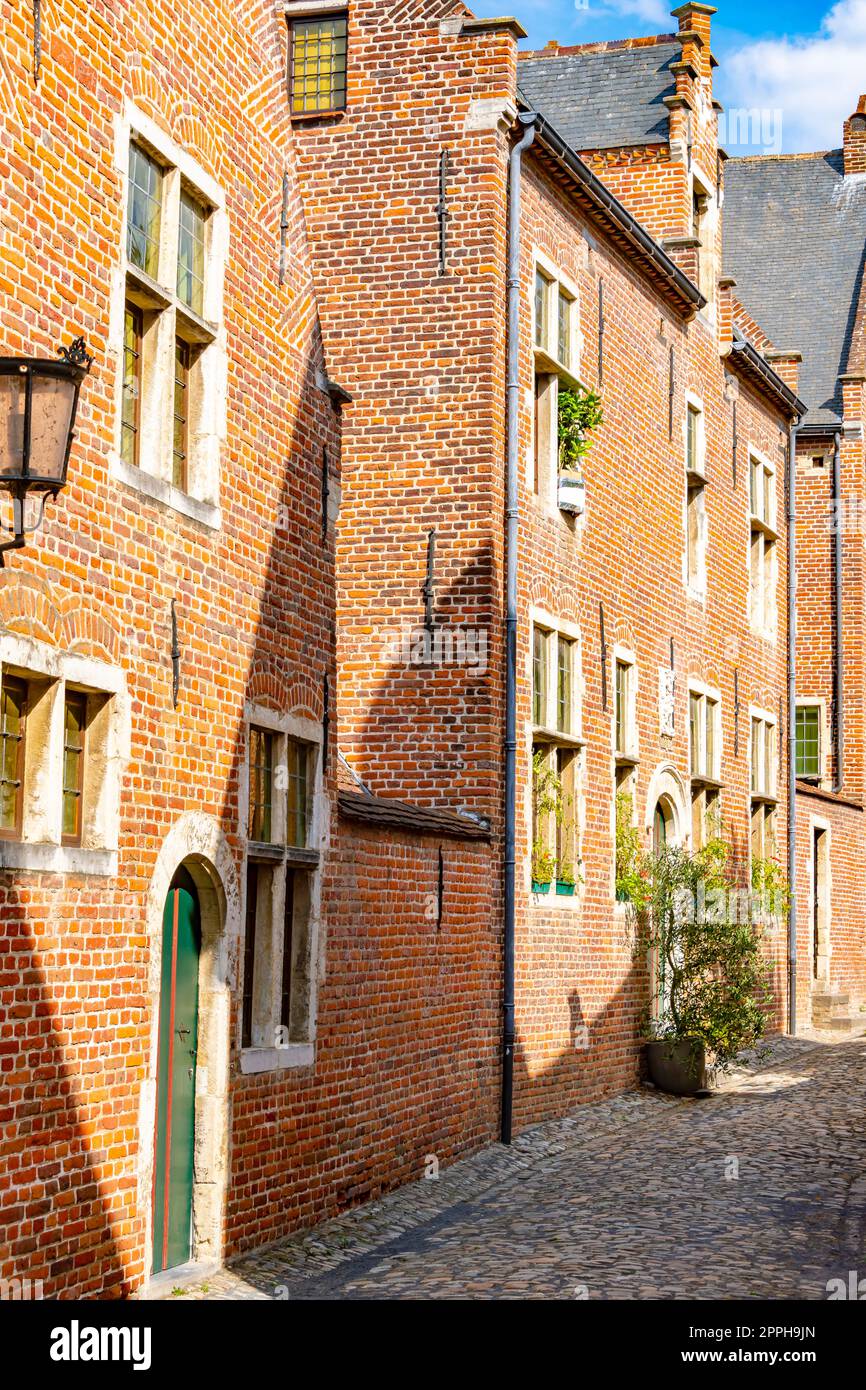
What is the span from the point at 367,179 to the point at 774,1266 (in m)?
9.04

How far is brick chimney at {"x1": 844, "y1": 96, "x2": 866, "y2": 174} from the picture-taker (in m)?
31.1

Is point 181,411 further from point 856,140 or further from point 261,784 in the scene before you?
point 856,140

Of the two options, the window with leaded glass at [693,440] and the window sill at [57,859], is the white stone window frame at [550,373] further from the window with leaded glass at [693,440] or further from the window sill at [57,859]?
the window sill at [57,859]

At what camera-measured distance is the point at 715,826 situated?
20.4m

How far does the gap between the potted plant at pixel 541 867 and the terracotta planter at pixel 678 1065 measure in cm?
318

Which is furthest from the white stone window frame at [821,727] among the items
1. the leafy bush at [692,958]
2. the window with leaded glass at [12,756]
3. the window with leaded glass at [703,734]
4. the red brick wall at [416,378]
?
the window with leaded glass at [12,756]

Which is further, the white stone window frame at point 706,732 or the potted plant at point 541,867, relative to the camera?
the white stone window frame at point 706,732

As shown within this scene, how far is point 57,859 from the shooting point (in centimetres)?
729

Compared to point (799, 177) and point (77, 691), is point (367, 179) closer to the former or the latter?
point (77, 691)

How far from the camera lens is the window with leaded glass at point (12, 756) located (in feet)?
23.1

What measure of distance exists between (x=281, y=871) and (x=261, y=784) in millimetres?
507

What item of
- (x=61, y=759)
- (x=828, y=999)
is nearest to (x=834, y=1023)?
(x=828, y=999)
